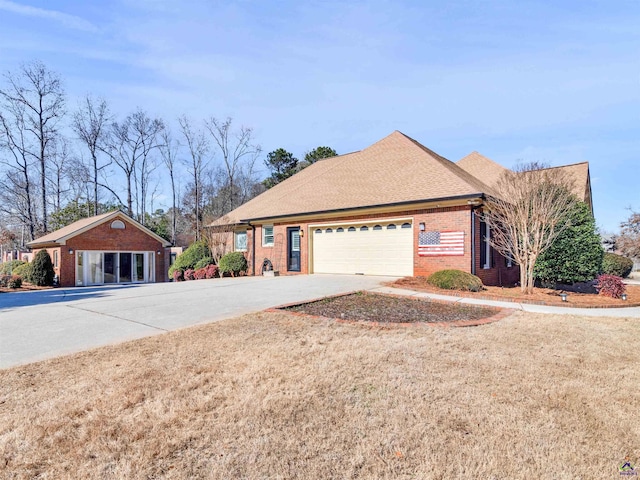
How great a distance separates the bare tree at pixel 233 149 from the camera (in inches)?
1390

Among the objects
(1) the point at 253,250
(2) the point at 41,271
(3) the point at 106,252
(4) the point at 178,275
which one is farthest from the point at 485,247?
(2) the point at 41,271

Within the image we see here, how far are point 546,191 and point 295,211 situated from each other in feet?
33.6

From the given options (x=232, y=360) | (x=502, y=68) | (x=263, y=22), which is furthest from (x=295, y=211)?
(x=232, y=360)

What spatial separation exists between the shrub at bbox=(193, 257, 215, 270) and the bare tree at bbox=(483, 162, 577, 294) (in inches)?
595

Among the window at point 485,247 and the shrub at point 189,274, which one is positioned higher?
the window at point 485,247

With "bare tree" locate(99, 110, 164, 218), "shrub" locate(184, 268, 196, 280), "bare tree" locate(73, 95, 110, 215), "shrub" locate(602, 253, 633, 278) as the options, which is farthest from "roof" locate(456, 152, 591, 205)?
"bare tree" locate(73, 95, 110, 215)

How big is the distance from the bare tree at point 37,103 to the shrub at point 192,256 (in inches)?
656

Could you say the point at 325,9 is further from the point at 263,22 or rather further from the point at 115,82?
the point at 115,82

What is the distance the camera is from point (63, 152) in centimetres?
3350

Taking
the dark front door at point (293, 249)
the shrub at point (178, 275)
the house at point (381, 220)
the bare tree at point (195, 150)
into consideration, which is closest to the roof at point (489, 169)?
the house at point (381, 220)

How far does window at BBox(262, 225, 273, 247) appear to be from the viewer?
1881 cm

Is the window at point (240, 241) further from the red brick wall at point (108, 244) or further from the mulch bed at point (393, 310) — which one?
the mulch bed at point (393, 310)

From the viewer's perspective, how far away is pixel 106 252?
22.9m

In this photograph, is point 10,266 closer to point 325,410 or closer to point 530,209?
point 325,410
